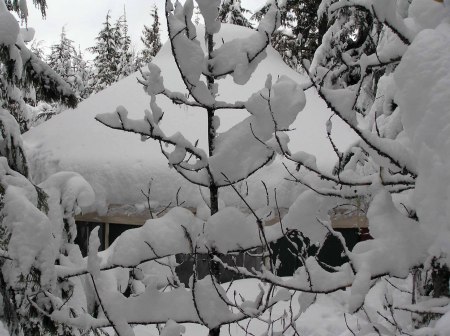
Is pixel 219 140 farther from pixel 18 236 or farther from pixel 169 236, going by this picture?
pixel 18 236

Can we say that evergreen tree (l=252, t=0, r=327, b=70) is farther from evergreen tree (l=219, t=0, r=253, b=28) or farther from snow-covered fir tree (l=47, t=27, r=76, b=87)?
snow-covered fir tree (l=47, t=27, r=76, b=87)

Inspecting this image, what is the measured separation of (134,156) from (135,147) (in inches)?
15.6

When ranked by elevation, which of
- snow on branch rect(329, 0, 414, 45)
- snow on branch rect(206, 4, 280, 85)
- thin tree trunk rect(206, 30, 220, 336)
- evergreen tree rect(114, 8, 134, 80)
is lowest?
evergreen tree rect(114, 8, 134, 80)

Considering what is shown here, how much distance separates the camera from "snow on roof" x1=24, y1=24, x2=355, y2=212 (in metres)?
8.62

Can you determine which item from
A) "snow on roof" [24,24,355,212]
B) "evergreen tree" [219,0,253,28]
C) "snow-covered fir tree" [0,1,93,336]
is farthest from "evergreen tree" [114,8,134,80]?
"snow-covered fir tree" [0,1,93,336]

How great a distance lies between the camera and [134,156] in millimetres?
9055

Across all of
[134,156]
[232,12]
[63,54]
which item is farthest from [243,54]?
[63,54]

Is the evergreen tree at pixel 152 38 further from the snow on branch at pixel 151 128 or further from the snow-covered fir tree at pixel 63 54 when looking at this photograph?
the snow on branch at pixel 151 128

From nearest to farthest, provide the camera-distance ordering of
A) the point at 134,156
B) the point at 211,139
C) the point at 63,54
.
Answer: the point at 211,139, the point at 134,156, the point at 63,54

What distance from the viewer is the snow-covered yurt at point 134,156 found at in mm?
8562

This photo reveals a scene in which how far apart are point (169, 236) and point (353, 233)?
895 centimetres

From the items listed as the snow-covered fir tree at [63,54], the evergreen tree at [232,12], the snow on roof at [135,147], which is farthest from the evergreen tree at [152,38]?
the snow on roof at [135,147]

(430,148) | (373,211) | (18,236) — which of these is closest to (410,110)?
(430,148)

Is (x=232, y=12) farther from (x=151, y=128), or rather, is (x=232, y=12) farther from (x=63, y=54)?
(x=151, y=128)
